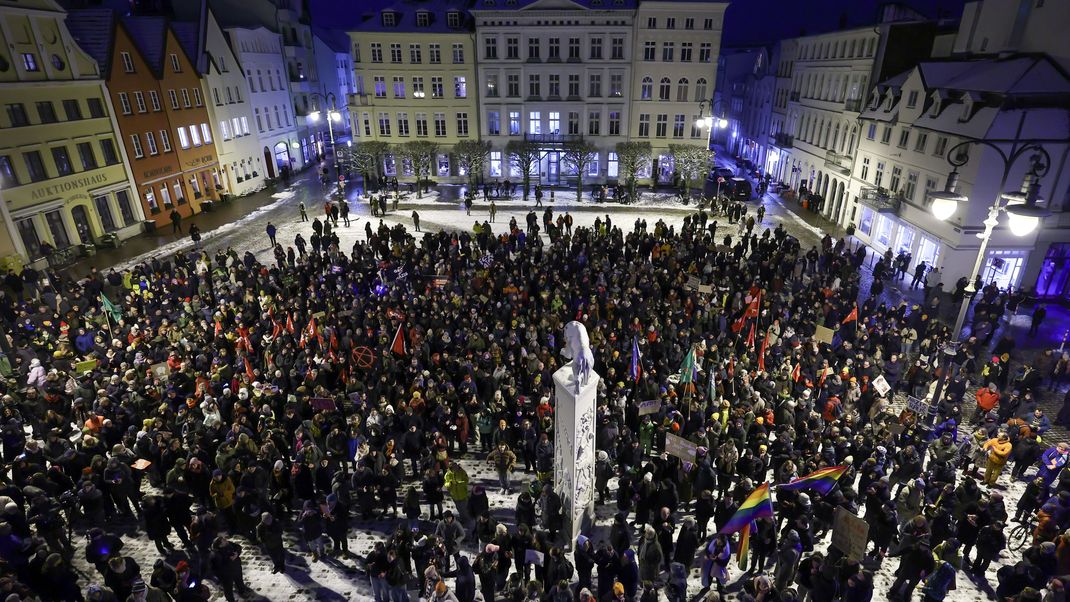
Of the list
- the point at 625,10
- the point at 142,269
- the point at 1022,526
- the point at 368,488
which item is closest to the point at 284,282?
the point at 142,269

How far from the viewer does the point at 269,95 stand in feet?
162

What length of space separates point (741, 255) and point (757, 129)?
123 feet

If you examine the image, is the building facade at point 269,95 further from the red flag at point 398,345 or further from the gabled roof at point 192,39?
the red flag at point 398,345

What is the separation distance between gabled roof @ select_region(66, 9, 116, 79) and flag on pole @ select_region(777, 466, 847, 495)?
1568 inches

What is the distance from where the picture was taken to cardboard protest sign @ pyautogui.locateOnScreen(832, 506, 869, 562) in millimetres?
9602

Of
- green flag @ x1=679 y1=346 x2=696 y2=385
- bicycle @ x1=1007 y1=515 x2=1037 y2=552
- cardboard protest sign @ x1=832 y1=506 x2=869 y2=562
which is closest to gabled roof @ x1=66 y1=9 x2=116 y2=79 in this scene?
green flag @ x1=679 y1=346 x2=696 y2=385

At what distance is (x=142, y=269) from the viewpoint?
23.6 m

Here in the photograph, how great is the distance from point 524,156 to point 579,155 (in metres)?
4.28

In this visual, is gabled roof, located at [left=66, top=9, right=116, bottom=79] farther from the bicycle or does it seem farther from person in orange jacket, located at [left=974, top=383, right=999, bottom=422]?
the bicycle

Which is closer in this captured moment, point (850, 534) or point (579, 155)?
point (850, 534)

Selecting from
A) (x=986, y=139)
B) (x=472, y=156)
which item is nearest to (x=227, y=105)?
(x=472, y=156)

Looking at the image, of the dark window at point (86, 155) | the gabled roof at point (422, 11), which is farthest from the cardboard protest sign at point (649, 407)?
the gabled roof at point (422, 11)

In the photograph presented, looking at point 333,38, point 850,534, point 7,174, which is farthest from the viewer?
point 333,38

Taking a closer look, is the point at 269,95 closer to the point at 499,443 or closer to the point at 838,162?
the point at 838,162
